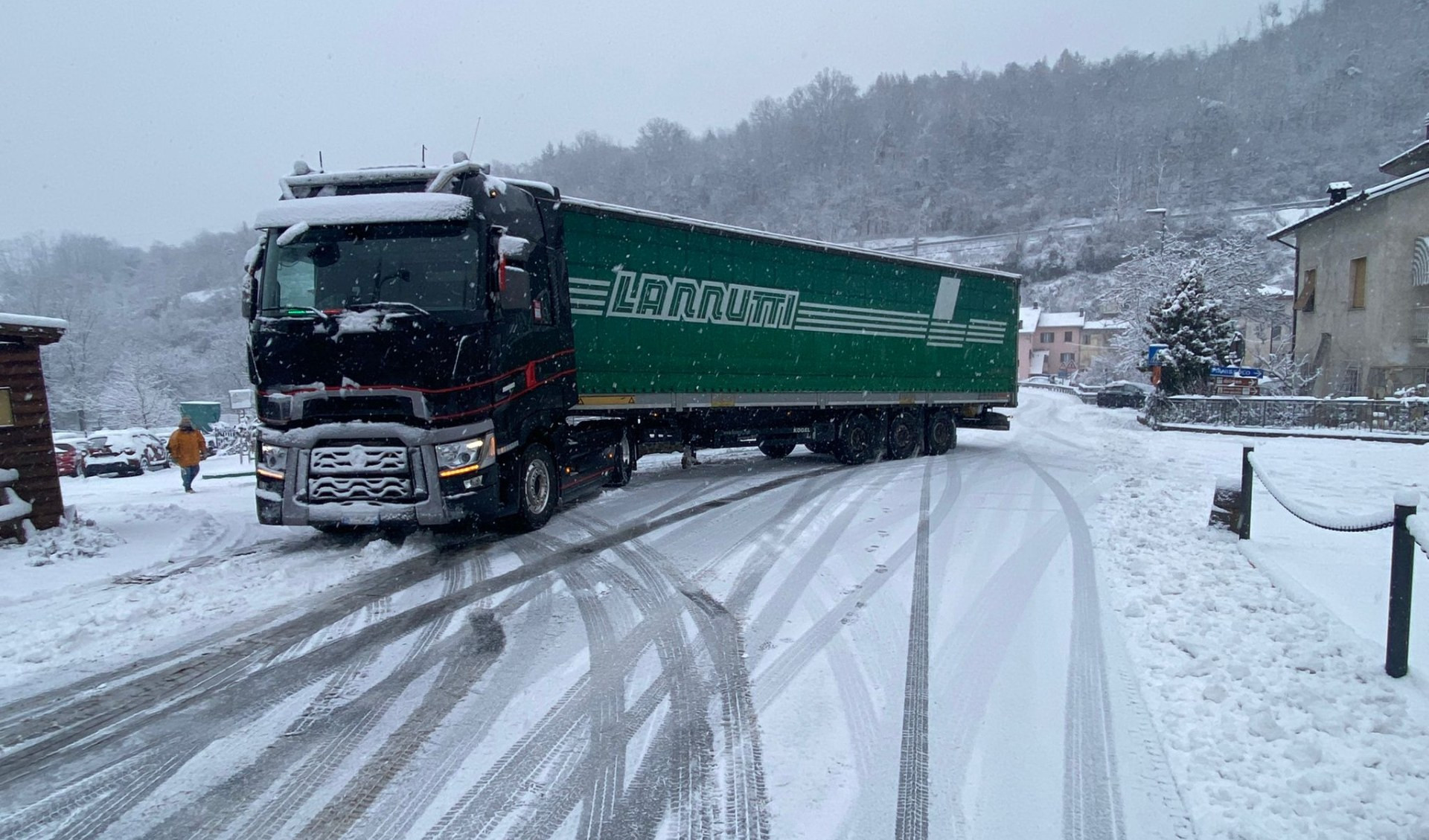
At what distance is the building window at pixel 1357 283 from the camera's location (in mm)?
25625

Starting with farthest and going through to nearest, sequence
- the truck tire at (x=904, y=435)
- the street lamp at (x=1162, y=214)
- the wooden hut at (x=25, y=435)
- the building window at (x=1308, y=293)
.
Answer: the street lamp at (x=1162, y=214) → the building window at (x=1308, y=293) → the truck tire at (x=904, y=435) → the wooden hut at (x=25, y=435)

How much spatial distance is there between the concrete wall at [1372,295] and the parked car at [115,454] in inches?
1556

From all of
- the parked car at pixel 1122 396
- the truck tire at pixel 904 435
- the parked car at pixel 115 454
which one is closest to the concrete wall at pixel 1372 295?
the parked car at pixel 1122 396

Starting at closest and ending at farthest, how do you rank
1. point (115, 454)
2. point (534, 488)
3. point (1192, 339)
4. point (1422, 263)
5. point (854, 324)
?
point (534, 488) < point (854, 324) < point (1422, 263) < point (115, 454) < point (1192, 339)

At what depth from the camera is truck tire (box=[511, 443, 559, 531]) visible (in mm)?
8055

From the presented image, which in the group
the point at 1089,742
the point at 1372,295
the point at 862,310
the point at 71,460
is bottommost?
the point at 71,460

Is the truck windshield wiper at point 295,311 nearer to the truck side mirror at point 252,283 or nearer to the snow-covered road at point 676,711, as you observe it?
the truck side mirror at point 252,283

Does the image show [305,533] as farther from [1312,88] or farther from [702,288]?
[1312,88]

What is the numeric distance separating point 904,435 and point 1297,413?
41.1ft

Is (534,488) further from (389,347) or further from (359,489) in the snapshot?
(389,347)

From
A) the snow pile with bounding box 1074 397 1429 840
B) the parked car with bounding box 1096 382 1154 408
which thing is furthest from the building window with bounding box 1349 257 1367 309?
the snow pile with bounding box 1074 397 1429 840

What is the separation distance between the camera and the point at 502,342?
7.43 m

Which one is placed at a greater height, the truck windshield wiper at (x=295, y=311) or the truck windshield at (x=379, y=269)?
the truck windshield at (x=379, y=269)

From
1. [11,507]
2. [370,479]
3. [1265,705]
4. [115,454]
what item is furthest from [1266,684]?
[115,454]
